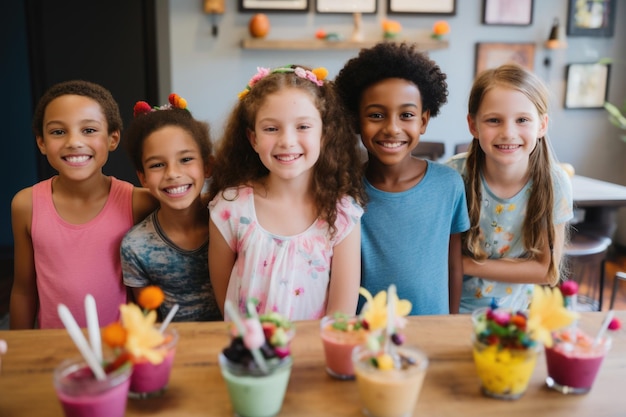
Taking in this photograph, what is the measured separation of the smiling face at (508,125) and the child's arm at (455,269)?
0.29 m

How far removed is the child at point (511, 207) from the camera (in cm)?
167

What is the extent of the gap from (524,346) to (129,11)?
14.5 ft

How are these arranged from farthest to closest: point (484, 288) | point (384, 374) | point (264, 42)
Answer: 1. point (264, 42)
2. point (484, 288)
3. point (384, 374)

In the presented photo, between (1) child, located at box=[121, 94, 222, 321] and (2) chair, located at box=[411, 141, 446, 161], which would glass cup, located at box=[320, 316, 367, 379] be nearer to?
(1) child, located at box=[121, 94, 222, 321]

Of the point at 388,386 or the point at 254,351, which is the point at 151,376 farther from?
the point at 388,386

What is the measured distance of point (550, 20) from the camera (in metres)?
4.61

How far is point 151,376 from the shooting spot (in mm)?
945

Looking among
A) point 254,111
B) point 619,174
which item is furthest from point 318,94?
point 619,174

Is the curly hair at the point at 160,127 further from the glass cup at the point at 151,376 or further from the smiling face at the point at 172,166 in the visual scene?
the glass cup at the point at 151,376

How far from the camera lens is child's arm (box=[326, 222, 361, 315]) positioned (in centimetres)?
145

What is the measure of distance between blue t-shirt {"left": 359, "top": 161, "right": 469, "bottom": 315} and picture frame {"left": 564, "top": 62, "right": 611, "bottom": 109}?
148 inches

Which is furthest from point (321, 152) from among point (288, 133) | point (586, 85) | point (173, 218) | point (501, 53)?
point (586, 85)

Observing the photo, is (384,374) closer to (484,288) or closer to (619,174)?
(484,288)

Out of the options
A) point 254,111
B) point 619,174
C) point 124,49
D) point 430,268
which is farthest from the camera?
point 619,174
